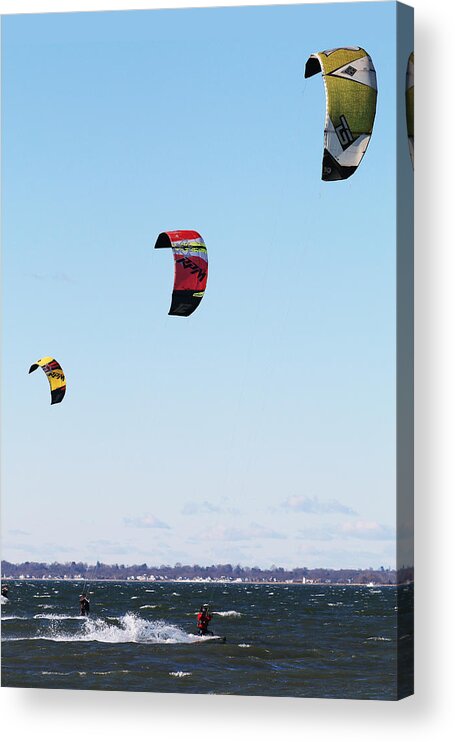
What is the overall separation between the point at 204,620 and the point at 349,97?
4247 millimetres

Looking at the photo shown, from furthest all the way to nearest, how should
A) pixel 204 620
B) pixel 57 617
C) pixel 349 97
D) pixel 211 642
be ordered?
pixel 57 617 < pixel 204 620 < pixel 211 642 < pixel 349 97

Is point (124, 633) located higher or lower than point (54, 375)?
lower

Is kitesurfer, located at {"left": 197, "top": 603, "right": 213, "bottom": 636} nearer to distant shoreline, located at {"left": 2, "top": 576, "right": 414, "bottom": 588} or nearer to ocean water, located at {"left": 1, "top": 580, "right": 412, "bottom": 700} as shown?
ocean water, located at {"left": 1, "top": 580, "right": 412, "bottom": 700}

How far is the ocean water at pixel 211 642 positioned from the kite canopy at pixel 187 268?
2.23 metres

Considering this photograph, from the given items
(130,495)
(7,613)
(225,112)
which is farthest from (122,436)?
(225,112)

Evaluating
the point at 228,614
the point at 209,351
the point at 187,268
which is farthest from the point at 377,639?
the point at 187,268

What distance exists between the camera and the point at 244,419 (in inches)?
595

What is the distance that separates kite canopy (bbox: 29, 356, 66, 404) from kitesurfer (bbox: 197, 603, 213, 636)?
Result: 6.72 feet

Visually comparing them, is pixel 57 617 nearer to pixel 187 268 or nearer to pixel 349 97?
pixel 187 268

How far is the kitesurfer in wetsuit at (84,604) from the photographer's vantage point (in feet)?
50.5

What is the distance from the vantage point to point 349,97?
14578mm

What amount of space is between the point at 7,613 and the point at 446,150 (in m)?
5.09

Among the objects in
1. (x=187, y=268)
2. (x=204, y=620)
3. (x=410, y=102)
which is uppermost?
(x=410, y=102)

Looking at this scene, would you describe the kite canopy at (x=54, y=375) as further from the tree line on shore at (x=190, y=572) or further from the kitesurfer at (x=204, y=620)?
the kitesurfer at (x=204, y=620)
